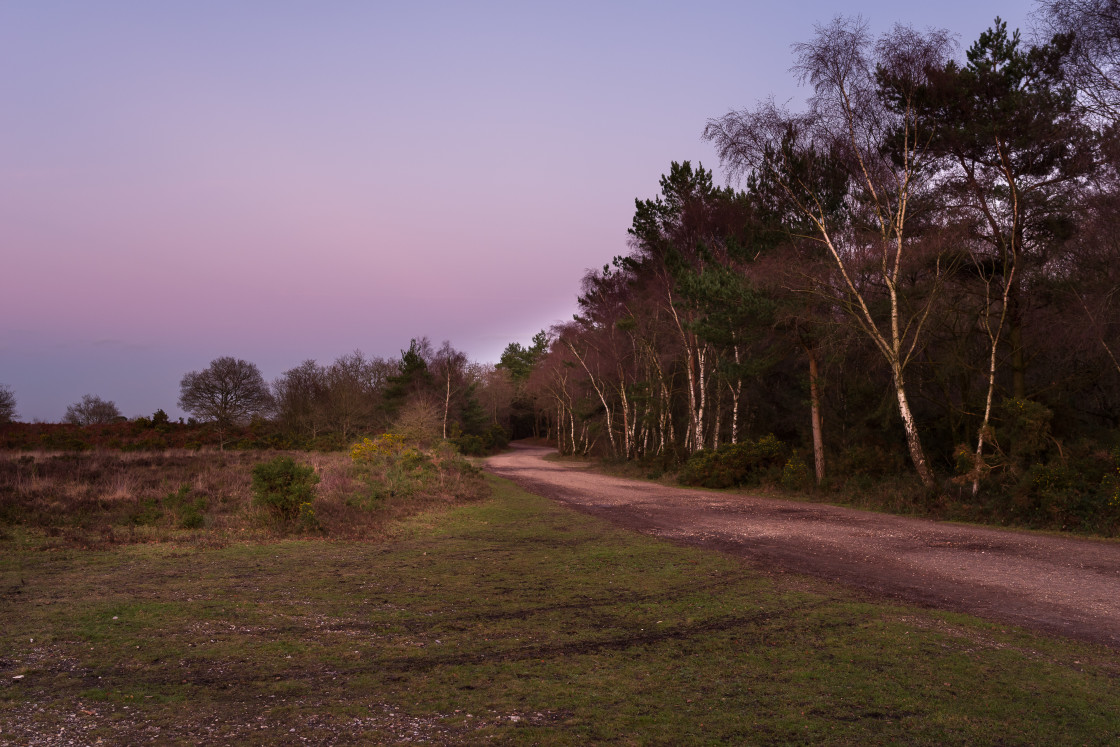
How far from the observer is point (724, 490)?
22.3 metres

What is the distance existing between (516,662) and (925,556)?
7.37 meters

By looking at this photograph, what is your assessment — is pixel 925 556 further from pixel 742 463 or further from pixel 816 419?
pixel 742 463

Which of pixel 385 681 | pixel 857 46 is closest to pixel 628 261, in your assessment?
pixel 857 46

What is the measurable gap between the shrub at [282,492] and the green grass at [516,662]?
3711 millimetres

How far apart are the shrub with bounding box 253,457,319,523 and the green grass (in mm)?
3711

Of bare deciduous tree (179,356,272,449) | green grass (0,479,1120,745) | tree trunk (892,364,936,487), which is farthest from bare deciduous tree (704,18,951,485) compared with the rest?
bare deciduous tree (179,356,272,449)

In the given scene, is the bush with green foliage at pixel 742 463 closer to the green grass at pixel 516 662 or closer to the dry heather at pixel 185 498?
the dry heather at pixel 185 498

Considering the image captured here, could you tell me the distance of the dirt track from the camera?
22.7 ft

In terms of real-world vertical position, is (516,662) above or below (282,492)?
below

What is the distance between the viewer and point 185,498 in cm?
1418

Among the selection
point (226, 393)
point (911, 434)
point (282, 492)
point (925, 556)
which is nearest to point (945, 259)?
point (911, 434)

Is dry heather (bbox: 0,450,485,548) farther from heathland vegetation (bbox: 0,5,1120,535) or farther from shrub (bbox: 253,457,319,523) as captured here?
heathland vegetation (bbox: 0,5,1120,535)

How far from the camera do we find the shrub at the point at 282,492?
1236cm

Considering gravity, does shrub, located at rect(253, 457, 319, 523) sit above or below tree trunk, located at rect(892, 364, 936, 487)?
below
